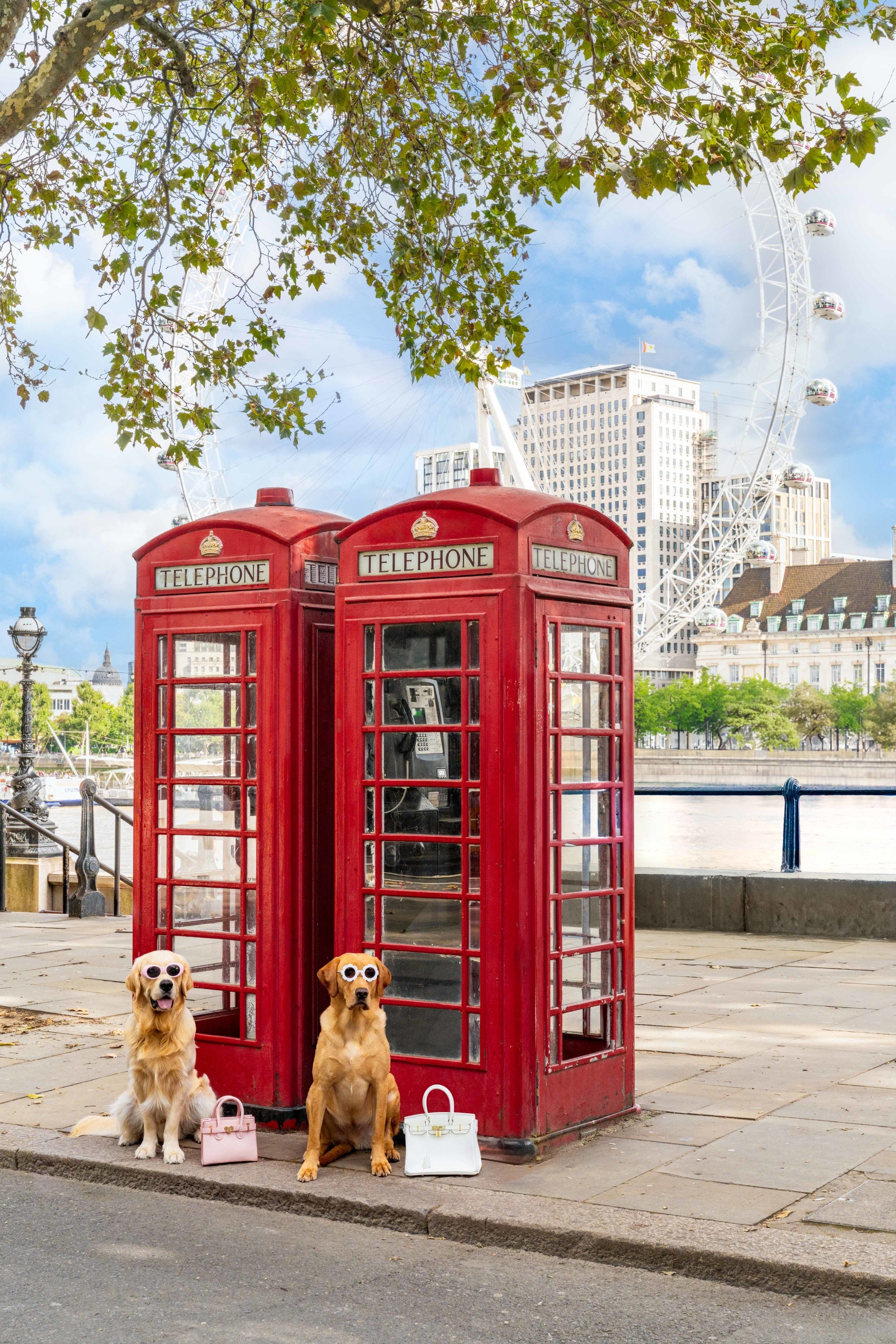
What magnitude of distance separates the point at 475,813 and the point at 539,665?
1.95 feet

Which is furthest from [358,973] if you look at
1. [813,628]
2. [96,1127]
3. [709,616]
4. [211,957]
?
[813,628]

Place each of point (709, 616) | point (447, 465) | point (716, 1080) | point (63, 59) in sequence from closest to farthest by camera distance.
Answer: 1. point (716, 1080)
2. point (63, 59)
3. point (709, 616)
4. point (447, 465)

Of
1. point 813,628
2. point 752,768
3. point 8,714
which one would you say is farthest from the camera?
point 813,628

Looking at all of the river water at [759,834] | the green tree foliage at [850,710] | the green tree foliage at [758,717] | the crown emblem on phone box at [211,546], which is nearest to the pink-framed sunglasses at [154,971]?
the crown emblem on phone box at [211,546]

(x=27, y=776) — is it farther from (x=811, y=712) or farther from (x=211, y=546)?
(x=811, y=712)

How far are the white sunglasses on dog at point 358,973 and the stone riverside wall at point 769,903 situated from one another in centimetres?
640

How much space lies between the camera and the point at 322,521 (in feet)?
19.7

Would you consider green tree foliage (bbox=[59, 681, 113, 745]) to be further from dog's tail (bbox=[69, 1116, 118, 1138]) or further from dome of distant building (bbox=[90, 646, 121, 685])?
dog's tail (bbox=[69, 1116, 118, 1138])

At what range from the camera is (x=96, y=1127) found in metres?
5.77

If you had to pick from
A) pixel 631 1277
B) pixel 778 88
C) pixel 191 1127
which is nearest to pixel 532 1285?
pixel 631 1277

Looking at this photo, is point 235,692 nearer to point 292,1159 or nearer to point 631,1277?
point 292,1159

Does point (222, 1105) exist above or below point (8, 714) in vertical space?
below

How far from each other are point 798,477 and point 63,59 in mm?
45370

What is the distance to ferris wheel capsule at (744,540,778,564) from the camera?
2329 inches
